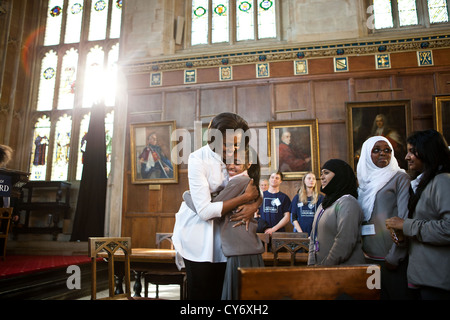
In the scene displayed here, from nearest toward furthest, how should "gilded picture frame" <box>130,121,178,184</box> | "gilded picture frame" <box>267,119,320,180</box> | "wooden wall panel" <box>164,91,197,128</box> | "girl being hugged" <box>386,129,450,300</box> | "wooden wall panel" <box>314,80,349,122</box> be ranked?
"girl being hugged" <box>386,129,450,300</box>
"gilded picture frame" <box>267,119,320,180</box>
"wooden wall panel" <box>314,80,349,122</box>
"gilded picture frame" <box>130,121,178,184</box>
"wooden wall panel" <box>164,91,197,128</box>

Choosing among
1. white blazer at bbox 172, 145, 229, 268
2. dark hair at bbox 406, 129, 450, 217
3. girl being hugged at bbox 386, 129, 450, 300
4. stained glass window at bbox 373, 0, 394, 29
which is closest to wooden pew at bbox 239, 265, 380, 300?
white blazer at bbox 172, 145, 229, 268

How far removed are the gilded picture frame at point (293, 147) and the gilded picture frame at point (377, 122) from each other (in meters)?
0.65

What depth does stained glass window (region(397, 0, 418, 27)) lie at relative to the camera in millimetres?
7312

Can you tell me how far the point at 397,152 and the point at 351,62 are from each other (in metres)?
2.03

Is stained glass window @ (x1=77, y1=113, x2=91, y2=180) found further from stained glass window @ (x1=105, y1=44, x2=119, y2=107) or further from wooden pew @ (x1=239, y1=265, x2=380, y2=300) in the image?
wooden pew @ (x1=239, y1=265, x2=380, y2=300)

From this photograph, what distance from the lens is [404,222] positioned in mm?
1882

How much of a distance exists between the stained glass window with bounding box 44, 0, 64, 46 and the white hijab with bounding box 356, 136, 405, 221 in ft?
32.3

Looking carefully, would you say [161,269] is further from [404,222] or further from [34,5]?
[34,5]

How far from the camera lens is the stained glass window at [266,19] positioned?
Answer: 7891mm

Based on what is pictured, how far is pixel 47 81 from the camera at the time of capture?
957cm

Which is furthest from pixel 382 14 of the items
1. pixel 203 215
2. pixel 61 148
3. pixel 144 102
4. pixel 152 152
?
pixel 61 148

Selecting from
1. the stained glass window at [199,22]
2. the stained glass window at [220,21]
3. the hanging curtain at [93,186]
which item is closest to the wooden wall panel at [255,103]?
the stained glass window at [220,21]

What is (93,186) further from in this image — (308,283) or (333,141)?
(308,283)

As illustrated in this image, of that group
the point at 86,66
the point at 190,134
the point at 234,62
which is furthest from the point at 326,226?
the point at 86,66
